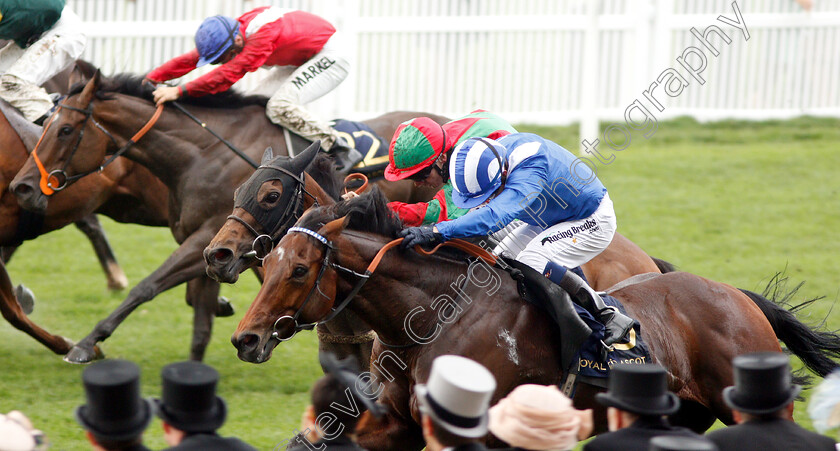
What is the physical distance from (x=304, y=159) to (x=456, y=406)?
2466 millimetres

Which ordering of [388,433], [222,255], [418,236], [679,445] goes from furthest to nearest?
[222,255], [388,433], [418,236], [679,445]

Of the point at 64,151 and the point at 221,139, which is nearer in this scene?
the point at 64,151

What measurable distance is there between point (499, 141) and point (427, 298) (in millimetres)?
853

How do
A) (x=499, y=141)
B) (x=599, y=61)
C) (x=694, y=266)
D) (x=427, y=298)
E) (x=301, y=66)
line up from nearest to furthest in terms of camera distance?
(x=427, y=298) < (x=499, y=141) < (x=301, y=66) < (x=694, y=266) < (x=599, y=61)

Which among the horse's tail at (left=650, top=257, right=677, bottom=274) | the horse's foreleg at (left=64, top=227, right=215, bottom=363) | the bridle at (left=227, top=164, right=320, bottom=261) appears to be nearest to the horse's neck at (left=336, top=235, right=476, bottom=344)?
the bridle at (left=227, top=164, right=320, bottom=261)

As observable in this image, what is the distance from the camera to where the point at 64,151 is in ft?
19.8

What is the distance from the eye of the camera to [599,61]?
36.8 feet

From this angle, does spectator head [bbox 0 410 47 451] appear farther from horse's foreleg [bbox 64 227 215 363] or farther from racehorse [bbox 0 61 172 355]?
racehorse [bbox 0 61 172 355]

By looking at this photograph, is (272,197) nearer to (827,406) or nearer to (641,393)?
(641,393)

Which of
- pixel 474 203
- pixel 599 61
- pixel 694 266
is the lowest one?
pixel 694 266

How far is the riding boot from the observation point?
13.5 feet

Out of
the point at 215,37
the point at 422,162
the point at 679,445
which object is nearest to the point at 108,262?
the point at 215,37

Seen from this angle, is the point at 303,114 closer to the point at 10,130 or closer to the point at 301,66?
the point at 301,66

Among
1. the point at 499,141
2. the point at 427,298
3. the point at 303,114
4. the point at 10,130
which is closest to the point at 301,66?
the point at 303,114
